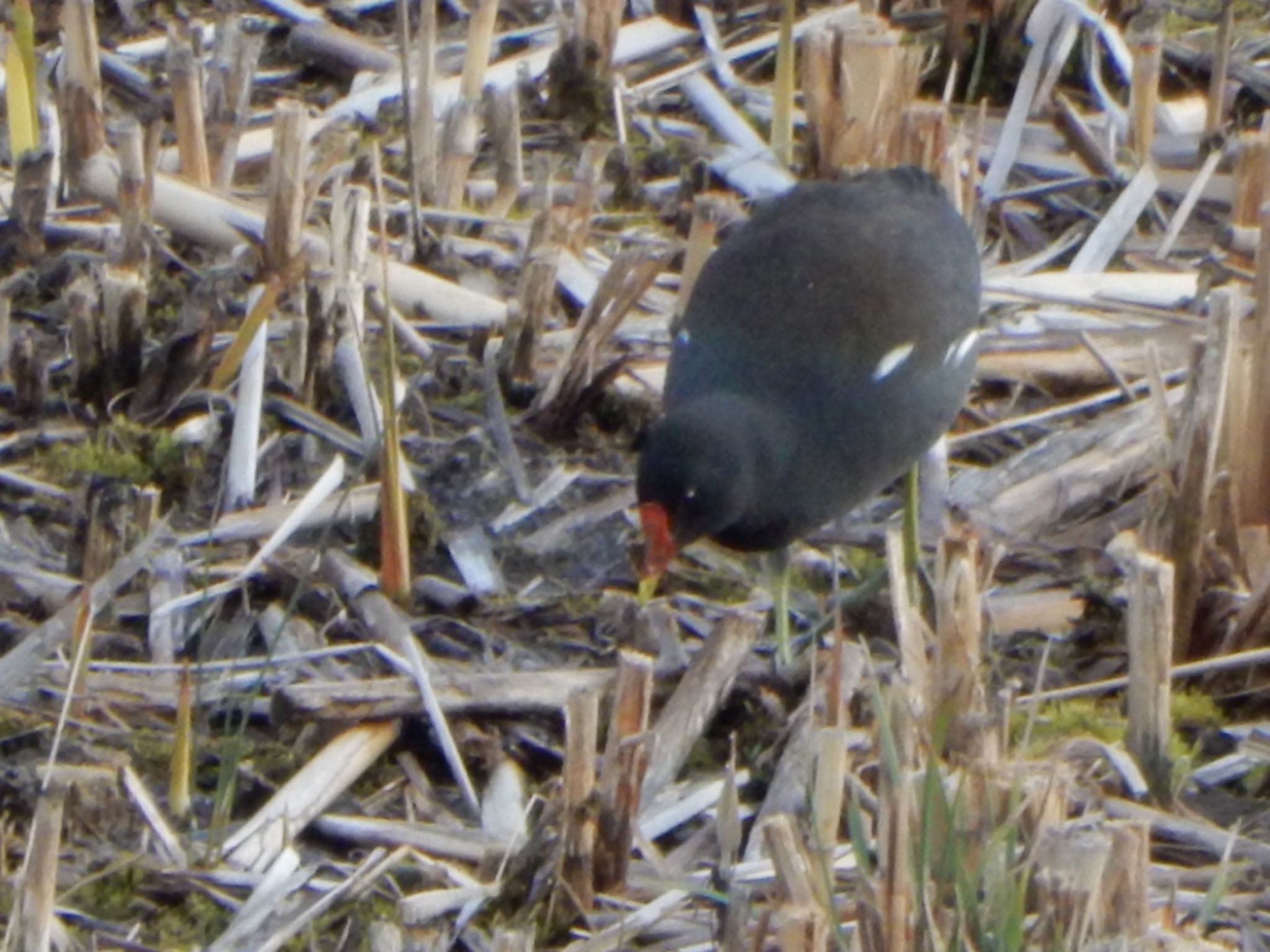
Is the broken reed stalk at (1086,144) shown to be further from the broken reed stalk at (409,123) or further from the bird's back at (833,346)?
the broken reed stalk at (409,123)

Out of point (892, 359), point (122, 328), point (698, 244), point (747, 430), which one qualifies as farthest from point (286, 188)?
point (892, 359)

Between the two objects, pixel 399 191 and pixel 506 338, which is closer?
pixel 506 338

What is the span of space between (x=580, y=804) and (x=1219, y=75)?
313 centimetres

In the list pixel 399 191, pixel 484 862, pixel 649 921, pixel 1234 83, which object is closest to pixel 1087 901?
pixel 649 921

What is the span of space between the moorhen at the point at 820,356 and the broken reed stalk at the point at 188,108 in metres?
1.26

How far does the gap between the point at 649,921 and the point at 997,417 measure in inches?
83.1

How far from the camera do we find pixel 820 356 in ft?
15.0

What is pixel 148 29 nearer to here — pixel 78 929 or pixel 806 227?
pixel 806 227

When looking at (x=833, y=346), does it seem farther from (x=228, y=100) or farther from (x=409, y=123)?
(x=228, y=100)

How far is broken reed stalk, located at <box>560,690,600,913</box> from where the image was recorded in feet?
10.4

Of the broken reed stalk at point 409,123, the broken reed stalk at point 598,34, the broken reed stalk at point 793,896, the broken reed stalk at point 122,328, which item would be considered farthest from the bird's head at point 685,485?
the broken reed stalk at point 598,34

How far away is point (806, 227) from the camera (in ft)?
15.2

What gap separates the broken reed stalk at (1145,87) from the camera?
5.49 metres

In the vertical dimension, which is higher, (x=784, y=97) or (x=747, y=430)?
(x=784, y=97)
